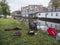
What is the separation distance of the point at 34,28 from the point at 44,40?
3318mm

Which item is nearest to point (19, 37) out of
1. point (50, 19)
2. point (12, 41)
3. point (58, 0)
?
point (12, 41)

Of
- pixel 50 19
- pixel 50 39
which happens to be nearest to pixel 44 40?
pixel 50 39

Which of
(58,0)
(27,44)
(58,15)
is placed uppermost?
(58,0)

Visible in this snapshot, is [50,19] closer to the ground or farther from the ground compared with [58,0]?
closer to the ground

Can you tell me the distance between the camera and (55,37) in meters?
8.41

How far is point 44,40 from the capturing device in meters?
8.15

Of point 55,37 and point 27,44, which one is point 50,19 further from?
point 27,44

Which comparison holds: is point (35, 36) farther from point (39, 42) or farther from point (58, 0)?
point (58, 0)

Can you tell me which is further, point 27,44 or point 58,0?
point 58,0

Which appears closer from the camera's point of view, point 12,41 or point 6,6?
point 12,41

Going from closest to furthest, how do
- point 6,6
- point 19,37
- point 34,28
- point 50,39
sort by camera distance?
1. point 50,39
2. point 19,37
3. point 34,28
4. point 6,6

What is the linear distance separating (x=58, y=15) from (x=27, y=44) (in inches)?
268

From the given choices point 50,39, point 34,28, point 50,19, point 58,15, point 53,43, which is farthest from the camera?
point 50,19

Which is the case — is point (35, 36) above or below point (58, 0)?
below
